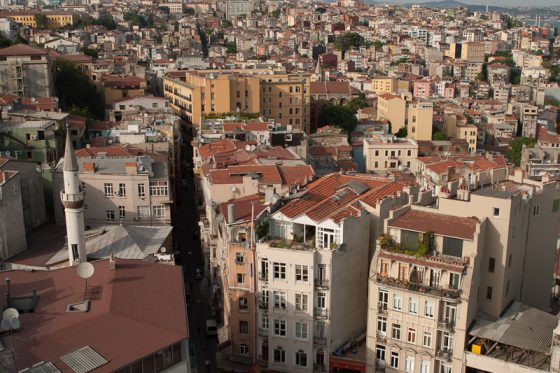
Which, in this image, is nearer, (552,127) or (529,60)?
(552,127)

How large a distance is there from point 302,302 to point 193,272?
1463 cm

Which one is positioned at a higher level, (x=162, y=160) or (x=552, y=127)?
(x=162, y=160)

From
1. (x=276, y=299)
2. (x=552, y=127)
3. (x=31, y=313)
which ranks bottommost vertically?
(x=552, y=127)

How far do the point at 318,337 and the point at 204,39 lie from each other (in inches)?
6612

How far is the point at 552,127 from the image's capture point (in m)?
112

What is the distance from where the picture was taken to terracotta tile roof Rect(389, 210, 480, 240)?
2689cm

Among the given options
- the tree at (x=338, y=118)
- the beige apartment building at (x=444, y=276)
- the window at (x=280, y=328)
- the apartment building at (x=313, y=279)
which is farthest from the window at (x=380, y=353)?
the tree at (x=338, y=118)

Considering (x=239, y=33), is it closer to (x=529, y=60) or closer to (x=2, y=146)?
(x=529, y=60)

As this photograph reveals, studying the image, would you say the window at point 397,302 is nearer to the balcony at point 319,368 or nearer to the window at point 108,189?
the balcony at point 319,368

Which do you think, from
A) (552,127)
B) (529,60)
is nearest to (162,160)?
(552,127)

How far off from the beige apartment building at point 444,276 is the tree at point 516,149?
54.8 meters

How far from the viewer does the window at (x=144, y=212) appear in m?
38.7

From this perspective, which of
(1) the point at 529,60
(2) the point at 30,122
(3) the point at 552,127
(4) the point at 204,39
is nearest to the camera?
(2) the point at 30,122

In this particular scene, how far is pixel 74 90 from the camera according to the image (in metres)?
73.2
